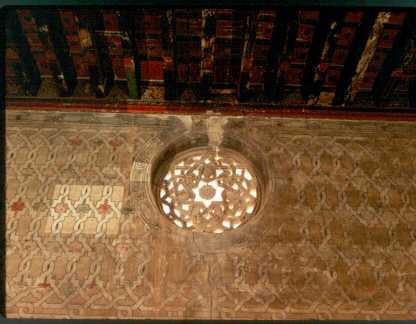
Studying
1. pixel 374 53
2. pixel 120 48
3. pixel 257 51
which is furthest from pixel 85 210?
pixel 374 53

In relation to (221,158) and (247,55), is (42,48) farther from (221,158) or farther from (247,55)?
(221,158)

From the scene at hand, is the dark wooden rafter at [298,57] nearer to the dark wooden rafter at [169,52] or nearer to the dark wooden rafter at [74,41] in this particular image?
the dark wooden rafter at [169,52]

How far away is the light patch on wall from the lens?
4.91m

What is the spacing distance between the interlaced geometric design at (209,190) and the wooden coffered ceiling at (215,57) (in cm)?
77

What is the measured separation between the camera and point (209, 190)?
5418mm

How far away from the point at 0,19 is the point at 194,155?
3938 mm

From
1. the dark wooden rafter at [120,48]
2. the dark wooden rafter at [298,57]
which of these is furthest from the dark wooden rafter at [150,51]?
the dark wooden rafter at [298,57]

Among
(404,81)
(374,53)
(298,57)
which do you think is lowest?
(404,81)

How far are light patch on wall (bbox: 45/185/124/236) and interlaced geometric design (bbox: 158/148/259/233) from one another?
61 cm

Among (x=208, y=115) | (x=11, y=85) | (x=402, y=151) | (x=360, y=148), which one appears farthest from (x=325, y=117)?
(x=11, y=85)

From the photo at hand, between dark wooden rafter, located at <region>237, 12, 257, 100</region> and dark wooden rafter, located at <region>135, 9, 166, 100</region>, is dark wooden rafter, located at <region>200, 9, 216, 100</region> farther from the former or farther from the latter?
dark wooden rafter, located at <region>135, 9, 166, 100</region>

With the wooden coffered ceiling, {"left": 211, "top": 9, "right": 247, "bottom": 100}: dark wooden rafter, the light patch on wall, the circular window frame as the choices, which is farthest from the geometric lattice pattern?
{"left": 211, "top": 9, "right": 247, "bottom": 100}: dark wooden rafter

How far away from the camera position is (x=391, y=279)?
Result: 4742mm

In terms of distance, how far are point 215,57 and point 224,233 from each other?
2.14 m
